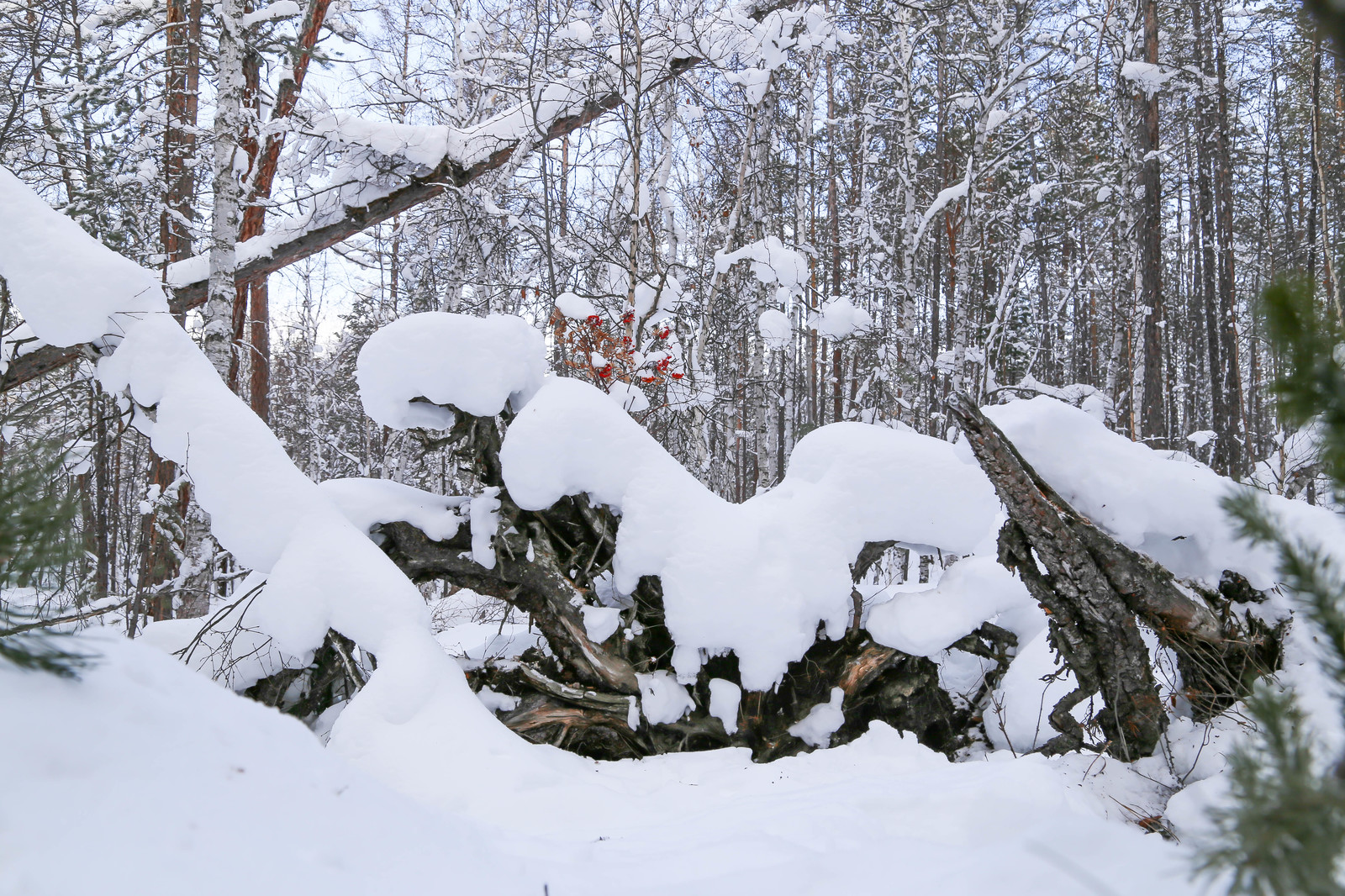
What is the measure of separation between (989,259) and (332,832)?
13.4 metres

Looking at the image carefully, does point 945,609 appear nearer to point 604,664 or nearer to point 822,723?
point 822,723

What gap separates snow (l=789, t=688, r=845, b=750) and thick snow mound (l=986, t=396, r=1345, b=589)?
152cm

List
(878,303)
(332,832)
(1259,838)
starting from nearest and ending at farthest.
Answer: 1. (1259,838)
2. (332,832)
3. (878,303)

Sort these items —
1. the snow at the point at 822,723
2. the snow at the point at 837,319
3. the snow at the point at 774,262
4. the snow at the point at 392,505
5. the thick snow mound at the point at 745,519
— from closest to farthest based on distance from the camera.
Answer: the thick snow mound at the point at 745,519, the snow at the point at 822,723, the snow at the point at 392,505, the snow at the point at 774,262, the snow at the point at 837,319

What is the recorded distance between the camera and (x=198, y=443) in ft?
11.9

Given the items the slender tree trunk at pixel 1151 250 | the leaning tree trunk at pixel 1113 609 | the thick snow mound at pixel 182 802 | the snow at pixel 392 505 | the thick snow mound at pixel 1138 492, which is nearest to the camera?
the thick snow mound at pixel 182 802

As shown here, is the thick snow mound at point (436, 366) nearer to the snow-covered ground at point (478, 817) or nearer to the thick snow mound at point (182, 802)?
the snow-covered ground at point (478, 817)

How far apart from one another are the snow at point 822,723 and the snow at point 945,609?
0.40 metres

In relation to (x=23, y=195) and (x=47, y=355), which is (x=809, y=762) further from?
(x=47, y=355)

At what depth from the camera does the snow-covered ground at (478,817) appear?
114 centimetres

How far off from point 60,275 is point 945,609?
4914mm

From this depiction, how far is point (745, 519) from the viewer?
367 cm

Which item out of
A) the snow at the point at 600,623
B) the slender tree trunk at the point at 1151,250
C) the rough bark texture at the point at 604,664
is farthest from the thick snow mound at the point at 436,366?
the slender tree trunk at the point at 1151,250

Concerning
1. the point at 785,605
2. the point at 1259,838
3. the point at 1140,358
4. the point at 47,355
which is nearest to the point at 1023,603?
the point at 785,605
